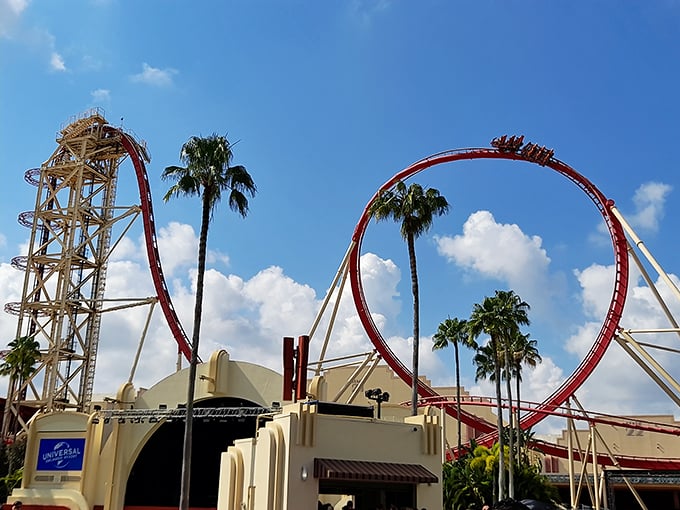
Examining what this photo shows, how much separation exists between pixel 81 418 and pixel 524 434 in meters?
25.4

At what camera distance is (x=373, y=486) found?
71.2ft

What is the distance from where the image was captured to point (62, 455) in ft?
111

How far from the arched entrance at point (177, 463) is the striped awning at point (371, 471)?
552 inches

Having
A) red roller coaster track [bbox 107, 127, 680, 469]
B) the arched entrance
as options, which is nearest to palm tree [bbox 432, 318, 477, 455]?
red roller coaster track [bbox 107, 127, 680, 469]

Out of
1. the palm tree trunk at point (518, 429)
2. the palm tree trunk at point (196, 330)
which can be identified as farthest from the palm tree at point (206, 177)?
the palm tree trunk at point (518, 429)

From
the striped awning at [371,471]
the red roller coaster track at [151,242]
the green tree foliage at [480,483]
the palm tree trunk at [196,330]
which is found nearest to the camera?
the striped awning at [371,471]

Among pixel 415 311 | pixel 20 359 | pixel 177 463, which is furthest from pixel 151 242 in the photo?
pixel 415 311

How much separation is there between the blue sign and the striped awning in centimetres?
1786

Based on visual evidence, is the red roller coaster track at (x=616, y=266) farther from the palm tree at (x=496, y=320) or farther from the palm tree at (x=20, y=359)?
the palm tree at (x=20, y=359)

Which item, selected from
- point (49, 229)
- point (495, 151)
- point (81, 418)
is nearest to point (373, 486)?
point (81, 418)

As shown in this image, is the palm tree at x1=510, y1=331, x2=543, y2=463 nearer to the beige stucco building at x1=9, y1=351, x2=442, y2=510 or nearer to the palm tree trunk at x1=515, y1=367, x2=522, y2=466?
the palm tree trunk at x1=515, y1=367, x2=522, y2=466

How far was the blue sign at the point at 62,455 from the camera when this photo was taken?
3362 centimetres

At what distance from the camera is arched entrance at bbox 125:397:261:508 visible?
113 ft

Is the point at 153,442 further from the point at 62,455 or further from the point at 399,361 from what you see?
the point at 399,361
